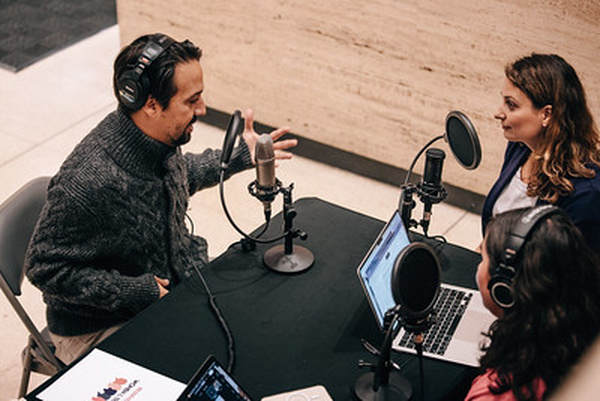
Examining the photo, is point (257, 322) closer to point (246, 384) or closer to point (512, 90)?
point (246, 384)

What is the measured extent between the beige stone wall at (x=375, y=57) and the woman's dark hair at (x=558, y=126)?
3.32ft

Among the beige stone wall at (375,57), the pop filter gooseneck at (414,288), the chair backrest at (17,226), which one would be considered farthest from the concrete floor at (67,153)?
the pop filter gooseneck at (414,288)

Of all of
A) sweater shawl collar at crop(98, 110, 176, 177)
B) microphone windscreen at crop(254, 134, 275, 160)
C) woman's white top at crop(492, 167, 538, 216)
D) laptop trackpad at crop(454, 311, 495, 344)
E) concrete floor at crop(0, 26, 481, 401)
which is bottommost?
concrete floor at crop(0, 26, 481, 401)

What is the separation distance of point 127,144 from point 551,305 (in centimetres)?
133

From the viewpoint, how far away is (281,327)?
6.43 feet

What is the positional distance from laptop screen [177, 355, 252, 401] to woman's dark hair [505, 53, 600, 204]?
129 centimetres

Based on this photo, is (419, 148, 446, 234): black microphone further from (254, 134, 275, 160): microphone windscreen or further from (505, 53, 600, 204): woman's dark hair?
(254, 134, 275, 160): microphone windscreen

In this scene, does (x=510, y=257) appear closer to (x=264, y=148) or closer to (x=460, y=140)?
(x=460, y=140)

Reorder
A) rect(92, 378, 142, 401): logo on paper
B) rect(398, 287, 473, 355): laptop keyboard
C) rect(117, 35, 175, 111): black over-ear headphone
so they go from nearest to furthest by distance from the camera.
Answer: rect(92, 378, 142, 401): logo on paper → rect(398, 287, 473, 355): laptop keyboard → rect(117, 35, 175, 111): black over-ear headphone

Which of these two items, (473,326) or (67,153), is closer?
(473,326)

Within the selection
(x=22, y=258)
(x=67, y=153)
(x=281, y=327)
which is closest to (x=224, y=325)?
(x=281, y=327)

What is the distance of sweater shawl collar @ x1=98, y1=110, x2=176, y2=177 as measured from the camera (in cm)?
208

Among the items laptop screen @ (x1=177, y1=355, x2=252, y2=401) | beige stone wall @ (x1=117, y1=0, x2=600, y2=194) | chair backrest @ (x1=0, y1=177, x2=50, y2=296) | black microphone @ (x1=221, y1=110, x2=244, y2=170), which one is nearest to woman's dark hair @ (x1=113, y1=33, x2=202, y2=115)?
Answer: black microphone @ (x1=221, y1=110, x2=244, y2=170)

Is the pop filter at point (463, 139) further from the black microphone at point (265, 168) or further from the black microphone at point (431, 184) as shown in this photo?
the black microphone at point (265, 168)
